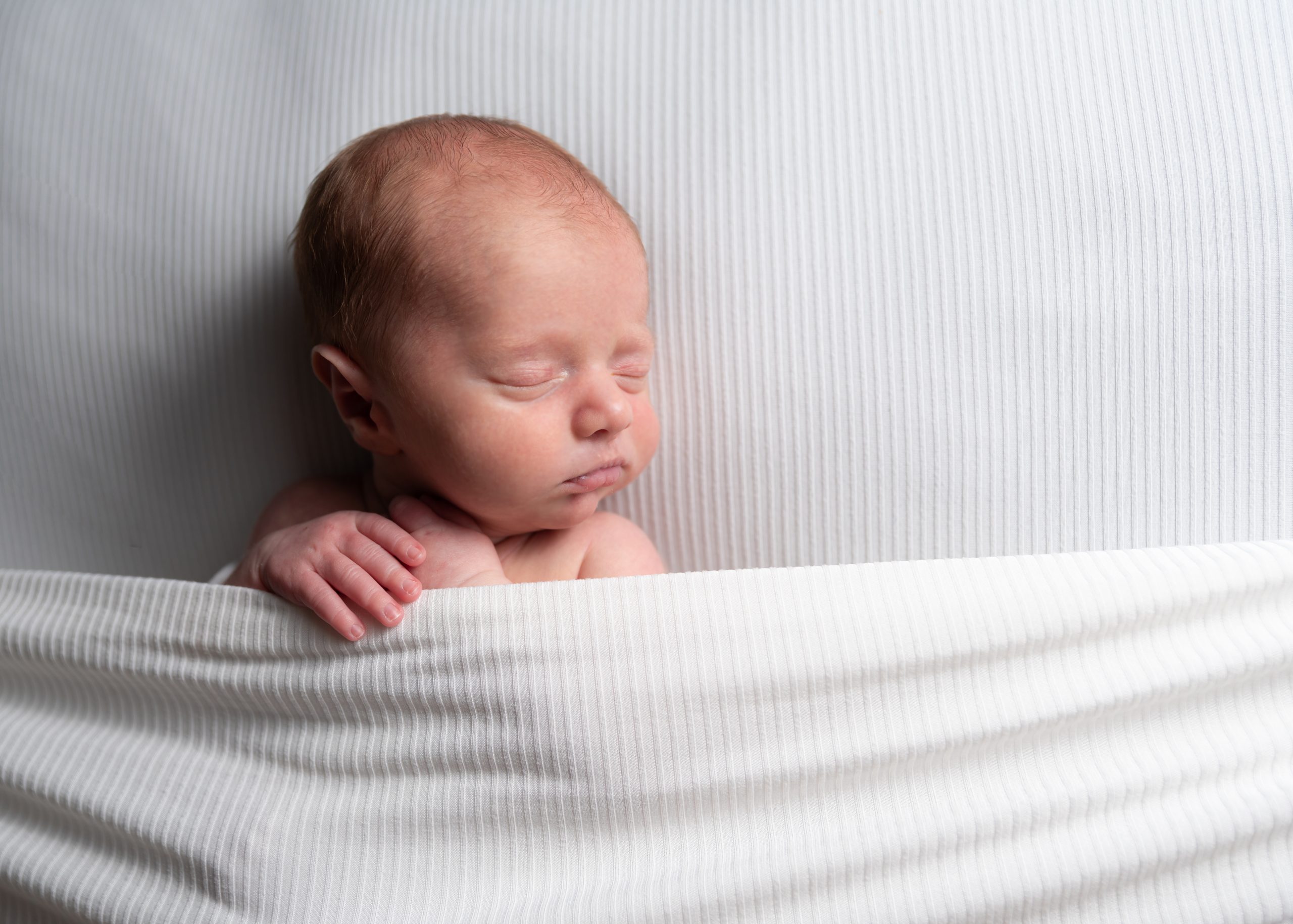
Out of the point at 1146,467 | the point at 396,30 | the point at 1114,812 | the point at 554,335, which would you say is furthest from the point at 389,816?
the point at 396,30

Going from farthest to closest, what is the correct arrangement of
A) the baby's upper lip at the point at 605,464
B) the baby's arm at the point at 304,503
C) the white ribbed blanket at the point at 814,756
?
the baby's arm at the point at 304,503
the baby's upper lip at the point at 605,464
the white ribbed blanket at the point at 814,756

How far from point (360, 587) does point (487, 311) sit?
23 cm

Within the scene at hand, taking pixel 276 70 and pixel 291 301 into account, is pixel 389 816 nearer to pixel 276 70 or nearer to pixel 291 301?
pixel 291 301

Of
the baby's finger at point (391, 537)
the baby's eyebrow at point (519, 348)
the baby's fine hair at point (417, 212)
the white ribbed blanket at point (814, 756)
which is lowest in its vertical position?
the white ribbed blanket at point (814, 756)

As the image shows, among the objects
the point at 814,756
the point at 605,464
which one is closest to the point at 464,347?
the point at 605,464

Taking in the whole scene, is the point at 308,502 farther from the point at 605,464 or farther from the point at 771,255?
the point at 771,255

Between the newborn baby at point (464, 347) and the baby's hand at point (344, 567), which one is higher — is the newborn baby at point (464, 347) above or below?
above

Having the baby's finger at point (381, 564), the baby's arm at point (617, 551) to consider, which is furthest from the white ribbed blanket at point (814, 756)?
the baby's arm at point (617, 551)

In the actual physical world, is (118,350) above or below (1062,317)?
below

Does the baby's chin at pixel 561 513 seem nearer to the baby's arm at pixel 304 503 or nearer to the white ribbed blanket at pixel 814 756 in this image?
the white ribbed blanket at pixel 814 756

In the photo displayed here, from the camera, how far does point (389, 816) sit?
689 millimetres

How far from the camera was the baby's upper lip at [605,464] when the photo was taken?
76 cm

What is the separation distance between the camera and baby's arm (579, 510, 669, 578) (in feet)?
2.75

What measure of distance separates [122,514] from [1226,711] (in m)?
1.04
